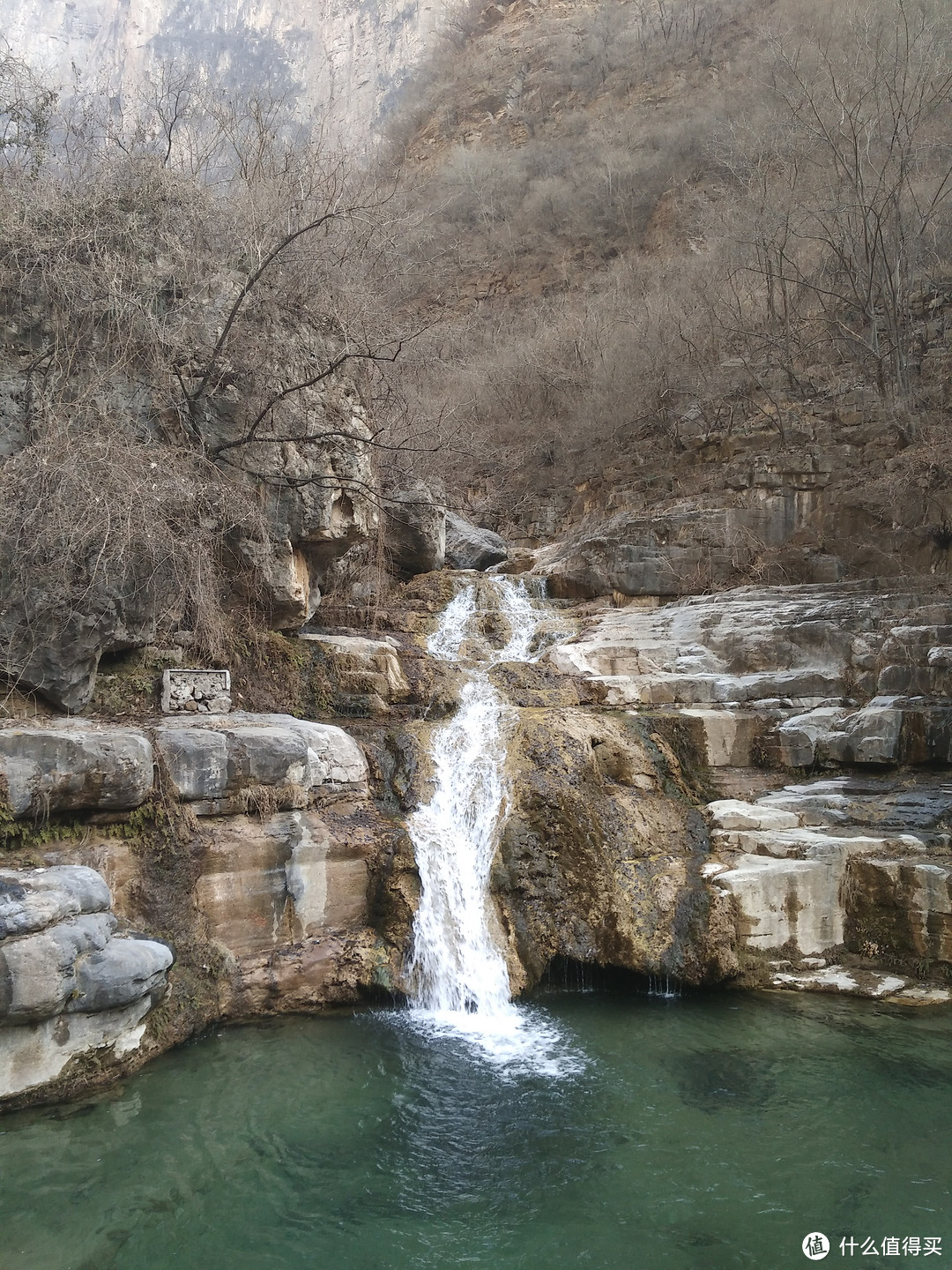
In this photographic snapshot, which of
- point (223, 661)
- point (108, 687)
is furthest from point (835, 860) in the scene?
point (108, 687)

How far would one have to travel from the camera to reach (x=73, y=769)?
5871 millimetres

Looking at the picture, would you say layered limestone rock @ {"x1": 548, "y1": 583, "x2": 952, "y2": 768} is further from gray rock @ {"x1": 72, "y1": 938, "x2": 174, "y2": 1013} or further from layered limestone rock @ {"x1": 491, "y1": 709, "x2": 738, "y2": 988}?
gray rock @ {"x1": 72, "y1": 938, "x2": 174, "y2": 1013}

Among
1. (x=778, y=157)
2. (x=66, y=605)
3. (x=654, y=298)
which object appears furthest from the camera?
(x=654, y=298)

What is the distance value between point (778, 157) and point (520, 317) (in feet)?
25.2

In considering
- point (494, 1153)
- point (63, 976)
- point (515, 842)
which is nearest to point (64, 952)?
point (63, 976)

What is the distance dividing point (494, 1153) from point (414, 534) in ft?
29.3

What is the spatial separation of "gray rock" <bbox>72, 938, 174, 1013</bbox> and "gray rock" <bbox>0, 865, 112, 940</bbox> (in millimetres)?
301

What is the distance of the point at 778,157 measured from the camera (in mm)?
16469

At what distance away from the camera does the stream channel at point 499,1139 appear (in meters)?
4.15

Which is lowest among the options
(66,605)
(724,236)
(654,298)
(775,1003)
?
(775,1003)

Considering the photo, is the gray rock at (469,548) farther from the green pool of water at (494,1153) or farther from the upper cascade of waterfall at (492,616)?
the green pool of water at (494,1153)

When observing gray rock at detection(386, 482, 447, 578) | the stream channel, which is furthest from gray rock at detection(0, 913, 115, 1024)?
gray rock at detection(386, 482, 447, 578)

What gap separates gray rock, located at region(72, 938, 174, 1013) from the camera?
5.10 metres

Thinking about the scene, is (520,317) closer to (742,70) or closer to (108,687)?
(742,70)
